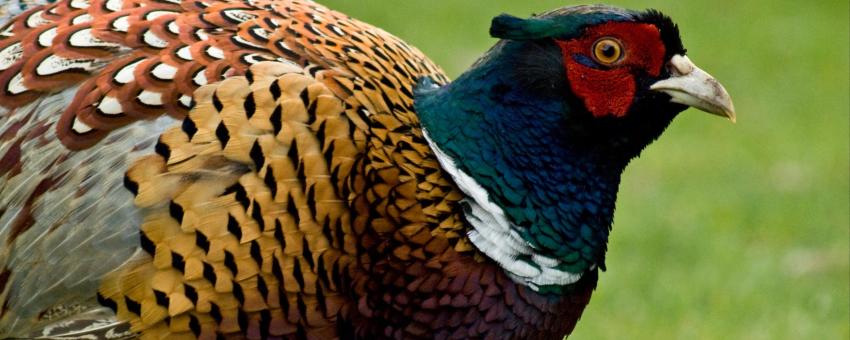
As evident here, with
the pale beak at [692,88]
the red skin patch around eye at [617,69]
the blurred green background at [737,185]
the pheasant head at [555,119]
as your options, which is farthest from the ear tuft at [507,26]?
the blurred green background at [737,185]

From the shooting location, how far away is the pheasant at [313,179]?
3.58m

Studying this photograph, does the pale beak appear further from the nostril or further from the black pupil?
the black pupil

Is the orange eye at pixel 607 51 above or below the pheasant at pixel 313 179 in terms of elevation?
above

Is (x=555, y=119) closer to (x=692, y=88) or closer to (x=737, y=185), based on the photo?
(x=692, y=88)

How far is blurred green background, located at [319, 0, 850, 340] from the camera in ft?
20.9

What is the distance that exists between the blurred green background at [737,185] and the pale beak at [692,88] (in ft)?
8.46

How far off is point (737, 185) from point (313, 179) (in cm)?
528

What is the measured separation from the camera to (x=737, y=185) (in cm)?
836

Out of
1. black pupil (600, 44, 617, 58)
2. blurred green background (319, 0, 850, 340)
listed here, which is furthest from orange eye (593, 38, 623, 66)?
blurred green background (319, 0, 850, 340)

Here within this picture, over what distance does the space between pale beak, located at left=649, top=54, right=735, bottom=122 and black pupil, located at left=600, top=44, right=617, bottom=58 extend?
0.14 metres

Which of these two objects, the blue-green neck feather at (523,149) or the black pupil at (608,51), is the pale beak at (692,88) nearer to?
the black pupil at (608,51)

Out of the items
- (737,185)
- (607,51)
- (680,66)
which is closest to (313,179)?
→ (607,51)

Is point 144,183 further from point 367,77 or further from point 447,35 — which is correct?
point 447,35

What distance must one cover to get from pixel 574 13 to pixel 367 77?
0.65m
